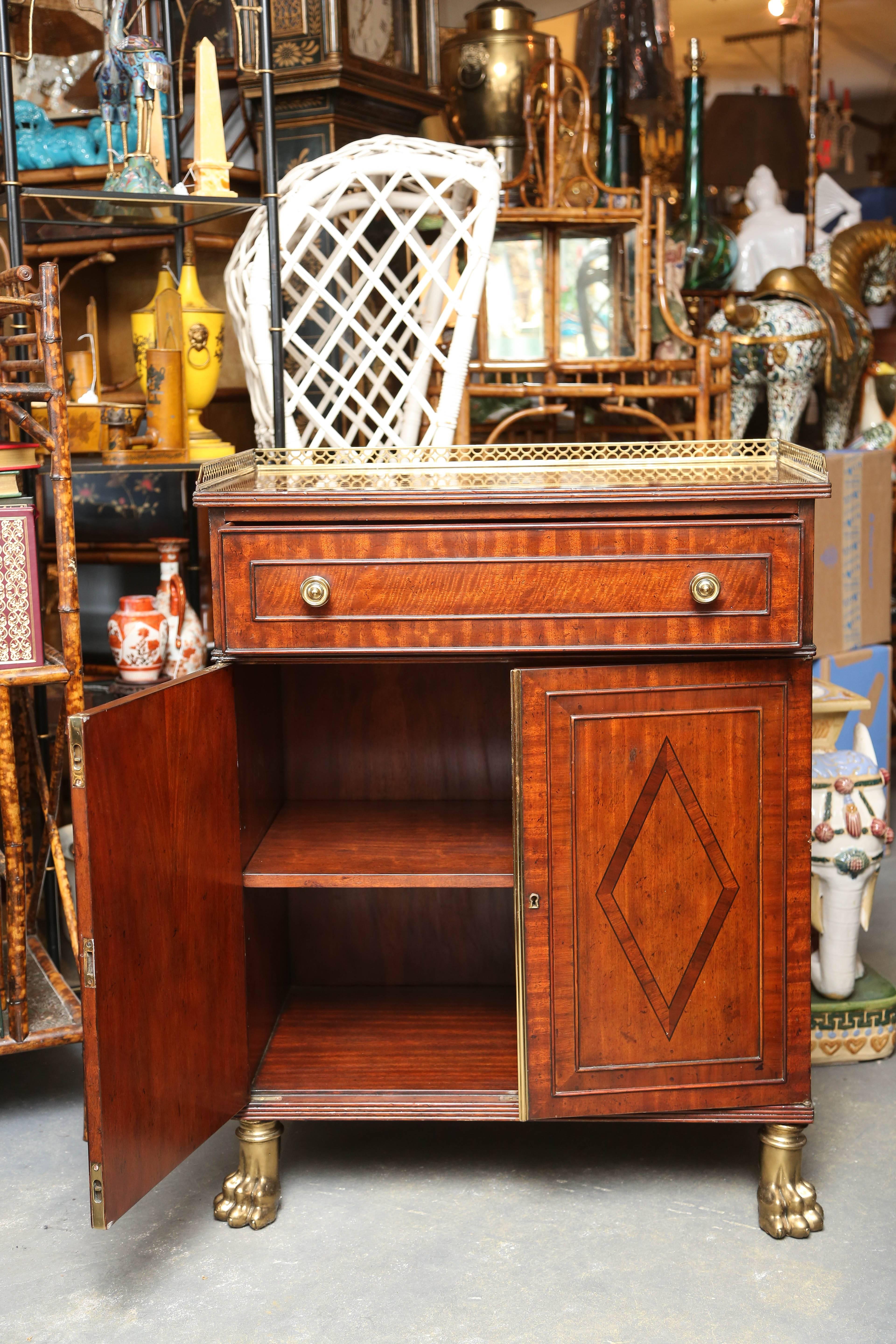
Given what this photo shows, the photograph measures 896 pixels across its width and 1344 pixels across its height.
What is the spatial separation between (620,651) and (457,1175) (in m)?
0.83

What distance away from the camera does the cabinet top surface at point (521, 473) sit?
1.59 m

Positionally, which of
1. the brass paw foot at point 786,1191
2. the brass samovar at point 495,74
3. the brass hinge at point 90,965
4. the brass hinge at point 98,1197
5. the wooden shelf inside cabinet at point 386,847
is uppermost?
the brass samovar at point 495,74

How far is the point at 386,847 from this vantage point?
189 cm

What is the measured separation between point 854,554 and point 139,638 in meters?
1.88

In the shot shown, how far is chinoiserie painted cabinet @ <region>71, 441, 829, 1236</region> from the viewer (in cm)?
160

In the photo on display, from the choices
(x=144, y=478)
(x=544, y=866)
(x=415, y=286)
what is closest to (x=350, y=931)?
(x=544, y=866)

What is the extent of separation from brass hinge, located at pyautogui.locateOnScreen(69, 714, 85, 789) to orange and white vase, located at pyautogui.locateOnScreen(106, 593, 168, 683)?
38.8 inches

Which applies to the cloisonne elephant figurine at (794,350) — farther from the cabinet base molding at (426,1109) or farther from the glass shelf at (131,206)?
the cabinet base molding at (426,1109)

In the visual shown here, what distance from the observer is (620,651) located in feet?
5.35

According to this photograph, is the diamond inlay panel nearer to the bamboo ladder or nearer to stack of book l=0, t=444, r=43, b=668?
the bamboo ladder

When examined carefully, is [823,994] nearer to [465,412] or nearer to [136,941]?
[136,941]

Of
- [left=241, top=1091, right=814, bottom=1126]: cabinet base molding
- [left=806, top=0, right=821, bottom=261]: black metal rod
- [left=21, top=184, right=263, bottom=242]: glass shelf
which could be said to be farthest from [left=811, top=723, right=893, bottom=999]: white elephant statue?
[left=806, top=0, right=821, bottom=261]: black metal rod

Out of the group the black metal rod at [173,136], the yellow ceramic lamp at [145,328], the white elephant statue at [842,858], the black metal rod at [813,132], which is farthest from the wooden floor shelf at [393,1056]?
the black metal rod at [813,132]

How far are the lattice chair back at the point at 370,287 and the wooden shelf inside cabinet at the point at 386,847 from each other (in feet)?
1.93
